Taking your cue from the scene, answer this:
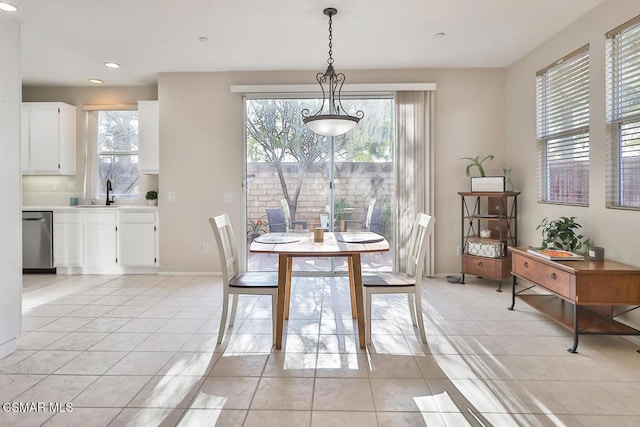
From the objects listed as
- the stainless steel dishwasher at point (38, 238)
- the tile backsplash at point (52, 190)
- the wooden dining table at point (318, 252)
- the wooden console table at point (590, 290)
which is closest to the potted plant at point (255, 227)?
the wooden dining table at point (318, 252)

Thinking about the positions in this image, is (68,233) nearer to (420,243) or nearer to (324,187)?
(324,187)

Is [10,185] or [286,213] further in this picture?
[286,213]

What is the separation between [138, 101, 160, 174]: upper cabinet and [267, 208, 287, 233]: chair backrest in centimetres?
160

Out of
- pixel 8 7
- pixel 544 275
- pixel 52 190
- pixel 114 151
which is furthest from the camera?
pixel 52 190

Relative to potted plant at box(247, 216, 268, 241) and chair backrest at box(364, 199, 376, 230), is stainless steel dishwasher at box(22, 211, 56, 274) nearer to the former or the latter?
potted plant at box(247, 216, 268, 241)

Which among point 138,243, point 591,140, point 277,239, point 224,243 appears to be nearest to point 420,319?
point 277,239

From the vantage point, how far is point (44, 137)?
17.4 ft

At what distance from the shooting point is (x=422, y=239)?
9.21 feet

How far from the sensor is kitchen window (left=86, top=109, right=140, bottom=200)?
5523 millimetres

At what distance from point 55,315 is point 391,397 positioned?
3075mm

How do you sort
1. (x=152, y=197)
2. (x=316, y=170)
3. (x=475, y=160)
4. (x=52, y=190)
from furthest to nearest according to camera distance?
(x=52, y=190) < (x=152, y=197) < (x=316, y=170) < (x=475, y=160)

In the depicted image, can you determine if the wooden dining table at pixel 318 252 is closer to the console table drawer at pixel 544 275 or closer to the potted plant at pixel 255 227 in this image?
the console table drawer at pixel 544 275

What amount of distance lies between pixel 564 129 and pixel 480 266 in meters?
1.66

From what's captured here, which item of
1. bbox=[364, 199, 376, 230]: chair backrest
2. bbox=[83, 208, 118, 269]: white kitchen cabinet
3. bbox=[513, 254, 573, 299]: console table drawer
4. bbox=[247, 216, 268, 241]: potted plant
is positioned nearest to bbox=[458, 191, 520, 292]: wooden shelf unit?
bbox=[513, 254, 573, 299]: console table drawer
